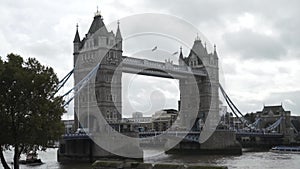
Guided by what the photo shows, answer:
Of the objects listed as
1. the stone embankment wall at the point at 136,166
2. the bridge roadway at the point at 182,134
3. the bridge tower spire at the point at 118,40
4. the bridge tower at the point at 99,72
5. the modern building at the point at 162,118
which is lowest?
the stone embankment wall at the point at 136,166

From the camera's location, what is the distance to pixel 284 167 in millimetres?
32344

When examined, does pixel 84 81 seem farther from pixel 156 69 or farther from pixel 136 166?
pixel 136 166

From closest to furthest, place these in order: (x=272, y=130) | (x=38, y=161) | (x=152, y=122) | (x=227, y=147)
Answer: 1. (x=38, y=161)
2. (x=227, y=147)
3. (x=272, y=130)
4. (x=152, y=122)

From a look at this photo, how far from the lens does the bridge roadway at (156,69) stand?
50.1 metres

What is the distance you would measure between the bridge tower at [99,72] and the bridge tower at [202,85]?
18.3 metres

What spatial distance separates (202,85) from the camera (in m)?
65.8

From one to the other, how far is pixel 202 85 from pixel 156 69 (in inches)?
531

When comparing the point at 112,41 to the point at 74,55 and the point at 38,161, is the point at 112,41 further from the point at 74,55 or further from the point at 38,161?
the point at 38,161

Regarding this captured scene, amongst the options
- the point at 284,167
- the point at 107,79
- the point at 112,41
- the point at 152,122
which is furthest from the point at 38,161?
the point at 152,122

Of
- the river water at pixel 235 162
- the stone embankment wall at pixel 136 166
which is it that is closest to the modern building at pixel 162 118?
the river water at pixel 235 162

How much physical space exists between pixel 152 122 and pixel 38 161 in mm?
52478

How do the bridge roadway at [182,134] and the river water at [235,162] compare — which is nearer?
the river water at [235,162]

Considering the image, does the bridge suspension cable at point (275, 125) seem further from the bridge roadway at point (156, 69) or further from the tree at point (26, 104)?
the tree at point (26, 104)

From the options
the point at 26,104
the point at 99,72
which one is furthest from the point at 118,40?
the point at 26,104
